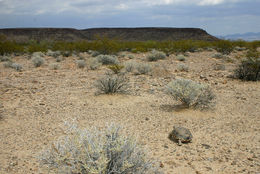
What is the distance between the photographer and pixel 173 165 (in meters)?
3.62

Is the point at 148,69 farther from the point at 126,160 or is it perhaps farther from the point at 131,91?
the point at 126,160

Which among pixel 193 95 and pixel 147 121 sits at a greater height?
pixel 193 95

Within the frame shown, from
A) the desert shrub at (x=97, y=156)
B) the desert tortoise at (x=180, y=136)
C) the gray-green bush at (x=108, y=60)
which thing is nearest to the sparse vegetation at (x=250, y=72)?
the desert tortoise at (x=180, y=136)

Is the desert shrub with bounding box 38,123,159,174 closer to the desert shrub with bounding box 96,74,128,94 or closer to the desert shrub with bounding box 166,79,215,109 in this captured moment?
the desert shrub with bounding box 166,79,215,109

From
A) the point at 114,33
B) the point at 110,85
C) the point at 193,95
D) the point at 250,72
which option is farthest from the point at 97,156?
the point at 114,33

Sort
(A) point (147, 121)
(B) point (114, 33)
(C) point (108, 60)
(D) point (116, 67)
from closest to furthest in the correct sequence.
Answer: (A) point (147, 121), (D) point (116, 67), (C) point (108, 60), (B) point (114, 33)

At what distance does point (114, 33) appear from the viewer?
224 ft

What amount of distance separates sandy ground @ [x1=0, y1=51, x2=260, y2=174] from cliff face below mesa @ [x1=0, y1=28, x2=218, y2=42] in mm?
51940

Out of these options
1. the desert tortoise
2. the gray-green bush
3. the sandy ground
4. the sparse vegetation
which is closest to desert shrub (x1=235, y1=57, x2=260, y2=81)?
the sparse vegetation

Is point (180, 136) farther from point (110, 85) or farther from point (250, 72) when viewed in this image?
point (250, 72)

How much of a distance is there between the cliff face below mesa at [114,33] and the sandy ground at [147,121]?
5194 centimetres

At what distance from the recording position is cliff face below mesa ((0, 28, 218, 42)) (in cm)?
5862

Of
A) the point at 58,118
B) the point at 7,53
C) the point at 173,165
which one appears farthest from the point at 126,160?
the point at 7,53

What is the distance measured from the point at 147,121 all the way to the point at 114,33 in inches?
2561
